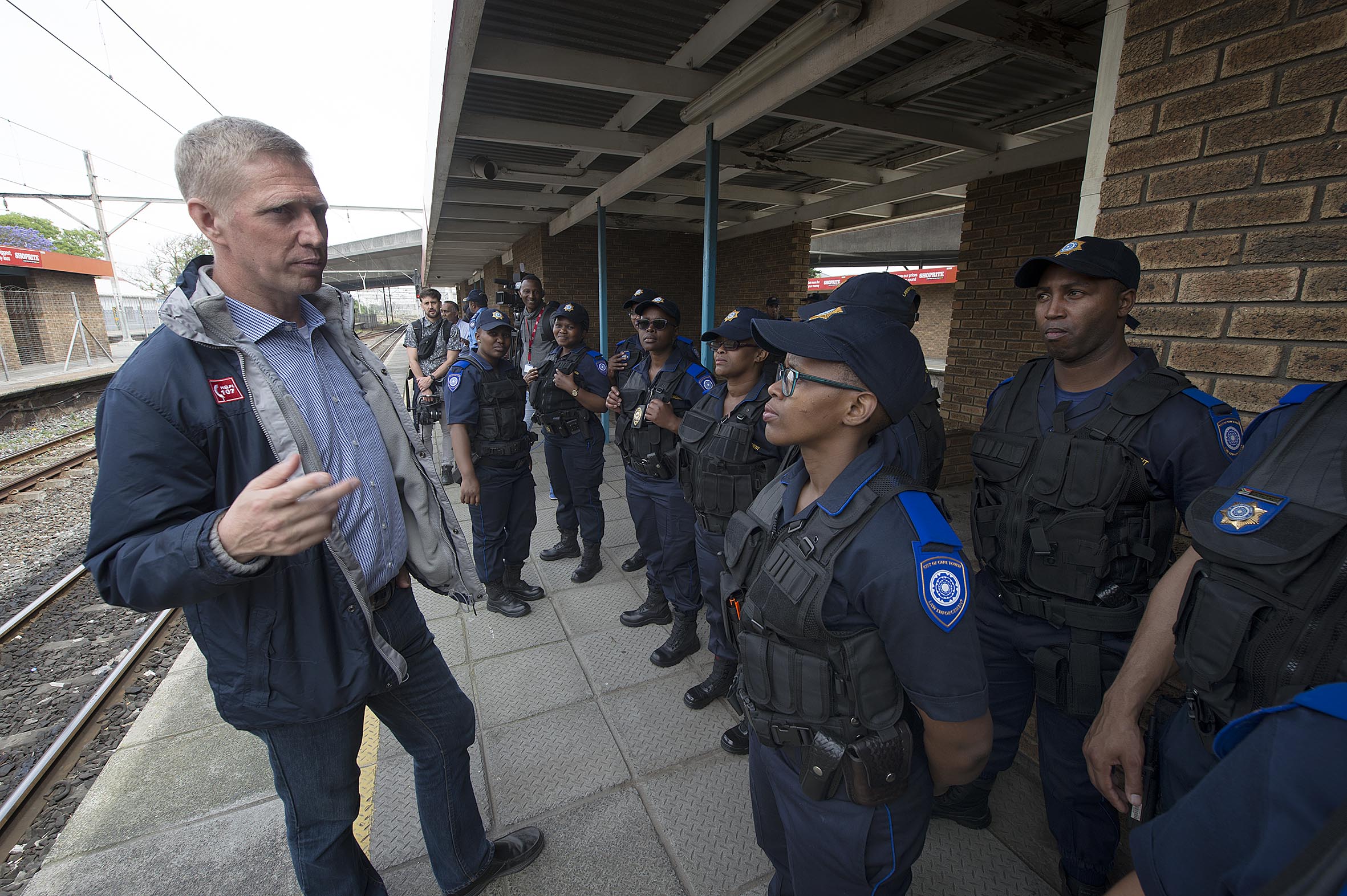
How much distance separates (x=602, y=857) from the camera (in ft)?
6.76

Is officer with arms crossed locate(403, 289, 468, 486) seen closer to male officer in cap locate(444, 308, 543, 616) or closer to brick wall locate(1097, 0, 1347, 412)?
male officer in cap locate(444, 308, 543, 616)

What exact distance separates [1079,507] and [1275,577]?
2.49 feet

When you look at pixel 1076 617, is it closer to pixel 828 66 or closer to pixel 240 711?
pixel 240 711

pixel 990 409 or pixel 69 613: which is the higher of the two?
pixel 990 409

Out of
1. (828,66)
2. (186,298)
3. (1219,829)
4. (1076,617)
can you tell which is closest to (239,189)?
(186,298)

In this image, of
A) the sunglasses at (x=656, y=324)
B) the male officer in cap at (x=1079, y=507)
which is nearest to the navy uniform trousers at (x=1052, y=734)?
the male officer in cap at (x=1079, y=507)

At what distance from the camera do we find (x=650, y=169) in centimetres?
557

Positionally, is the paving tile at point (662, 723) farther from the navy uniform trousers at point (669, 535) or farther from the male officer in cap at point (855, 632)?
the male officer in cap at point (855, 632)

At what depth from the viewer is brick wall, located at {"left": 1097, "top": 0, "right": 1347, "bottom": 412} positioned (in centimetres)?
155

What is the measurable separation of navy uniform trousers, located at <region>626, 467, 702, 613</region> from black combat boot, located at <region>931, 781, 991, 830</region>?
1.48m

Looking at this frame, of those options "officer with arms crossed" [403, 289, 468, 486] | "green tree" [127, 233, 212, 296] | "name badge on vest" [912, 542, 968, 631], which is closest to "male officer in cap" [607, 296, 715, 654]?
"name badge on vest" [912, 542, 968, 631]

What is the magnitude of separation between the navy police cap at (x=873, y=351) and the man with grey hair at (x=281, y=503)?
1002mm

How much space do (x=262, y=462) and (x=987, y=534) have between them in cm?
208

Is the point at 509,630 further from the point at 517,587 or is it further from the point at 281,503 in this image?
the point at 281,503
